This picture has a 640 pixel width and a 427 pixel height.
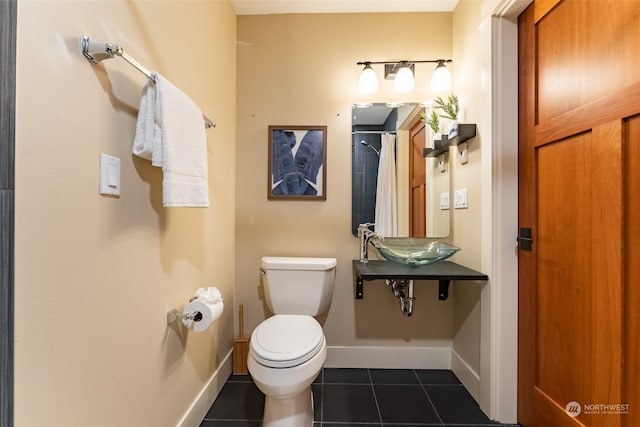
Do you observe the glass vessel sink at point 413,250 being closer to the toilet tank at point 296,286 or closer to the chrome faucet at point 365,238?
the chrome faucet at point 365,238

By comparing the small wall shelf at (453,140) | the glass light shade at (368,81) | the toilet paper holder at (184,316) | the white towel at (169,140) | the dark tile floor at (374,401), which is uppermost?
the glass light shade at (368,81)

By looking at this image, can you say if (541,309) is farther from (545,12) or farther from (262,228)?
(262,228)

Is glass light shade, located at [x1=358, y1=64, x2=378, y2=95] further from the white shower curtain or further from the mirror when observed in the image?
the white shower curtain

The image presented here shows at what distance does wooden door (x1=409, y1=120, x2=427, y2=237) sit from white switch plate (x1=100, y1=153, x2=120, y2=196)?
63.6 inches

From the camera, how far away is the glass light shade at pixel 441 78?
6.02 ft

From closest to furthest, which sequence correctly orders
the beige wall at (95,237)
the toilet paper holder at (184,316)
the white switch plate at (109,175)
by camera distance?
the beige wall at (95,237) → the white switch plate at (109,175) → the toilet paper holder at (184,316)

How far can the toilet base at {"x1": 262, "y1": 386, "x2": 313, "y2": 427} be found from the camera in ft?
4.19

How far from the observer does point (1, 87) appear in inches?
21.6

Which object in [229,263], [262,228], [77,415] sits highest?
[262,228]

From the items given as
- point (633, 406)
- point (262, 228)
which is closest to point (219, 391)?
point (262, 228)

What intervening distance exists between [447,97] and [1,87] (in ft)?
6.81

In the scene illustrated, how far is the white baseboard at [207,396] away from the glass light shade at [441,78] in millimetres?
2197

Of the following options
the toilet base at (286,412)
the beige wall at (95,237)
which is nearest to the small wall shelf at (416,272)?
the toilet base at (286,412)

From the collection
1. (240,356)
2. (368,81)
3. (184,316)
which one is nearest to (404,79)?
(368,81)
